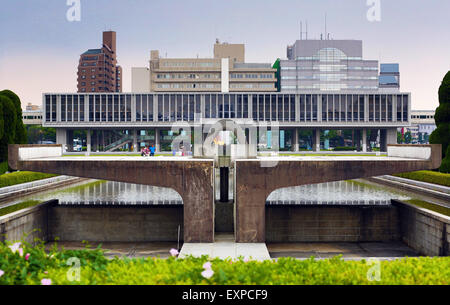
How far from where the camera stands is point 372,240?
26016 millimetres

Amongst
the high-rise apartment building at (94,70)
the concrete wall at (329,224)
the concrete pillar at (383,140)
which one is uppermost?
the high-rise apartment building at (94,70)

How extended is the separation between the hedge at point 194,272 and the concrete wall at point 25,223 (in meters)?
12.6

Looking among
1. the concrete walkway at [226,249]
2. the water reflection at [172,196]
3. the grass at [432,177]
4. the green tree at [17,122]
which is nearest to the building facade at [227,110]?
the water reflection at [172,196]

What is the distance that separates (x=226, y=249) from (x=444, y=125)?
25072 millimetres

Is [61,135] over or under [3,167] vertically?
over

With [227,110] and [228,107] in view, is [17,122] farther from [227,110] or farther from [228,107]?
[228,107]

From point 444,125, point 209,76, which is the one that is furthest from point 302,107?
point 444,125

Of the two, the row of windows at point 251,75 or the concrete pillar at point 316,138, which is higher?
the row of windows at point 251,75

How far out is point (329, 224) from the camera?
26109mm

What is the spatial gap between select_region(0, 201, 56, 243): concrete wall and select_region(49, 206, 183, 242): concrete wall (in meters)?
0.78

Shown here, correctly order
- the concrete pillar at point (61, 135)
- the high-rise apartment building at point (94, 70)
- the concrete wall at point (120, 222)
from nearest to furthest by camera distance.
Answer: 1. the concrete wall at point (120, 222)
2. the concrete pillar at point (61, 135)
3. the high-rise apartment building at point (94, 70)

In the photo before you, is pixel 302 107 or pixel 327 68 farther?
pixel 327 68

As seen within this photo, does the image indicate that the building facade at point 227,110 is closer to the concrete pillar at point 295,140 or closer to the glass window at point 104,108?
the glass window at point 104,108

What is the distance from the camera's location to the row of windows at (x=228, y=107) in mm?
81125
